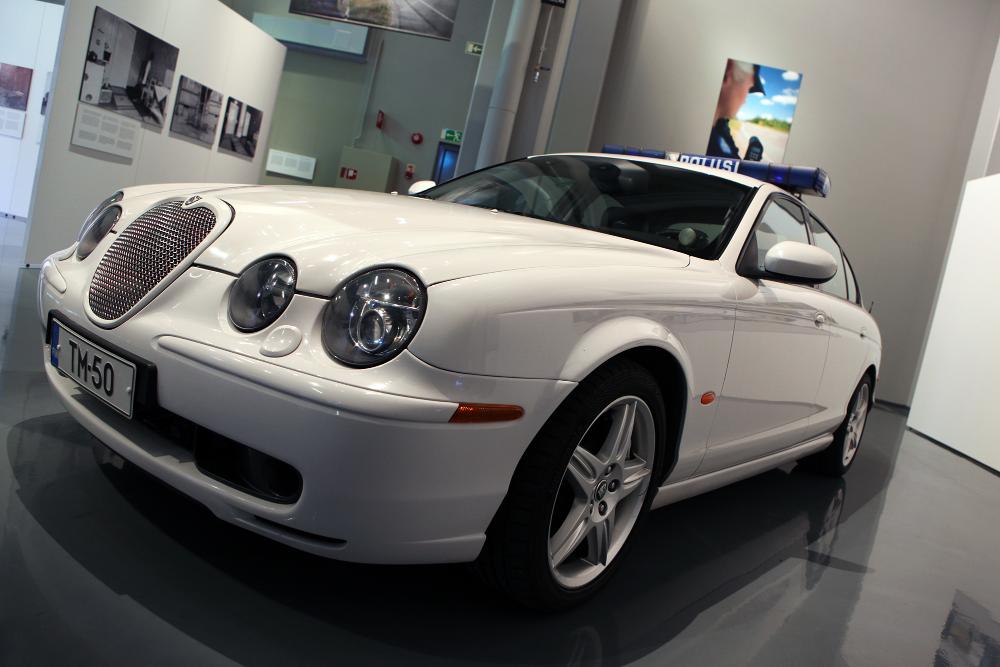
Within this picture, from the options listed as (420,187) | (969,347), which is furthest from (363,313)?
(969,347)

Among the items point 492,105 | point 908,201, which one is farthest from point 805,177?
point 908,201

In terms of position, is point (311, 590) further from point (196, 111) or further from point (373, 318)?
point (196, 111)

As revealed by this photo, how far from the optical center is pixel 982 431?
573cm

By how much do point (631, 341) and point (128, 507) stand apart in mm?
1267

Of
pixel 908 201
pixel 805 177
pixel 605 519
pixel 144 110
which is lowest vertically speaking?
pixel 605 519

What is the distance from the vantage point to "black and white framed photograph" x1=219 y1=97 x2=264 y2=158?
8.23 metres

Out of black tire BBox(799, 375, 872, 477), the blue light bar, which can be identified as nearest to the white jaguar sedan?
black tire BBox(799, 375, 872, 477)

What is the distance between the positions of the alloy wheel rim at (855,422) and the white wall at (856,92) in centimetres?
507

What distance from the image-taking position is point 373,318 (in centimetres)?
137

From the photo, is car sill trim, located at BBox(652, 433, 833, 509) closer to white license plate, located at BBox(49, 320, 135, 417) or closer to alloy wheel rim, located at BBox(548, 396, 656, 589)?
alloy wheel rim, located at BBox(548, 396, 656, 589)

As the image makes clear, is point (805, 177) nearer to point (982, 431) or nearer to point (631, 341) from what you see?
point (982, 431)

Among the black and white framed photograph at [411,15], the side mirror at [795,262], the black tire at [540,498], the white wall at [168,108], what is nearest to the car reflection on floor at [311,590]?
the black tire at [540,498]

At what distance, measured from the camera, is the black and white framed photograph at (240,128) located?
27.0ft

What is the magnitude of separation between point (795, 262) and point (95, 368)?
178cm
